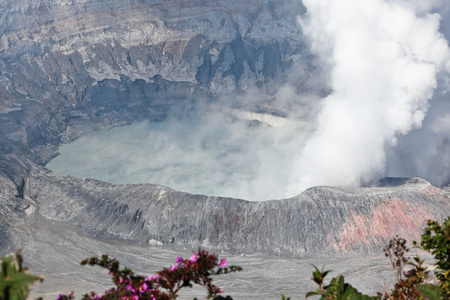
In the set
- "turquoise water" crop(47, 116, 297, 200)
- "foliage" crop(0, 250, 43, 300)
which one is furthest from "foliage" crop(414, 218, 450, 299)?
"turquoise water" crop(47, 116, 297, 200)

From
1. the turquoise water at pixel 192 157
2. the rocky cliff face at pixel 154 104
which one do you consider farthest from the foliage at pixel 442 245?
the turquoise water at pixel 192 157

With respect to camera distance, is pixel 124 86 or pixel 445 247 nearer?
pixel 445 247

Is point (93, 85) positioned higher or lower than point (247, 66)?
lower

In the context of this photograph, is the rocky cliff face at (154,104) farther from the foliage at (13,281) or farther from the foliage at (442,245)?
the foliage at (13,281)

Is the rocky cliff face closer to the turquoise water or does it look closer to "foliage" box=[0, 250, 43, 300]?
the turquoise water

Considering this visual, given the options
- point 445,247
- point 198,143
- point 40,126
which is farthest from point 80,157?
point 445,247

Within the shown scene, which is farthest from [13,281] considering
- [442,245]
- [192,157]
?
[192,157]

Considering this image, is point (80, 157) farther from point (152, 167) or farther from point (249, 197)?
point (249, 197)

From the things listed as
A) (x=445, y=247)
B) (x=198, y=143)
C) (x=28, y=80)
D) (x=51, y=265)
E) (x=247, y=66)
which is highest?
(x=247, y=66)

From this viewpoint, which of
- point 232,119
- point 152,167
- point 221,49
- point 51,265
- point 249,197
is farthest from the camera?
point 221,49
